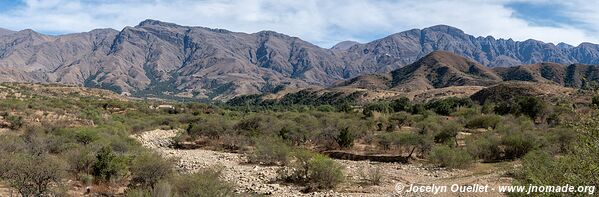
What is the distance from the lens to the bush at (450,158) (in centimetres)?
3141

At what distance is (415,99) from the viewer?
128625mm

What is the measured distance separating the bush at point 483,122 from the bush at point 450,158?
71.9ft

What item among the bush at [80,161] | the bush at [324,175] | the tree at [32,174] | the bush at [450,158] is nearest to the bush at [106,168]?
the bush at [80,161]

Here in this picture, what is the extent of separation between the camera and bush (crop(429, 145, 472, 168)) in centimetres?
3141

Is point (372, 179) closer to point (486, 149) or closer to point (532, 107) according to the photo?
point (486, 149)

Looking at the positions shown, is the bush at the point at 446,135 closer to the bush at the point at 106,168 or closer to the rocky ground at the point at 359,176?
the rocky ground at the point at 359,176

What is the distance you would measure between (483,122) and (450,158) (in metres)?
24.9

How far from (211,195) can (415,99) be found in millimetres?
116888

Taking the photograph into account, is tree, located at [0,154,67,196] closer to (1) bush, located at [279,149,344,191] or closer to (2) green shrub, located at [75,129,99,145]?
(1) bush, located at [279,149,344,191]

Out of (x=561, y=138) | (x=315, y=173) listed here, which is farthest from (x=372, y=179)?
(x=561, y=138)

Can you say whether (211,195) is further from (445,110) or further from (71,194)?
(445,110)

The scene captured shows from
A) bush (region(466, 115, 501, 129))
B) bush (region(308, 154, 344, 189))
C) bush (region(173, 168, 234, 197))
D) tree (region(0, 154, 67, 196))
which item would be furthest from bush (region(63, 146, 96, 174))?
bush (region(466, 115, 501, 129))

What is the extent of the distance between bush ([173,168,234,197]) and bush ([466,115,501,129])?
133 ft

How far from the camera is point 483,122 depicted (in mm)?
53812
